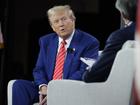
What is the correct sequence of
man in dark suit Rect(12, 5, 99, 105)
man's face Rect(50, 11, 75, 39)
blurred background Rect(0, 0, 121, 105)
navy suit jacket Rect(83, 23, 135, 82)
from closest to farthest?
navy suit jacket Rect(83, 23, 135, 82) < man in dark suit Rect(12, 5, 99, 105) < man's face Rect(50, 11, 75, 39) < blurred background Rect(0, 0, 121, 105)

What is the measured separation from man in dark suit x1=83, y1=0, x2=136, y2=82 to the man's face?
2.46 feet

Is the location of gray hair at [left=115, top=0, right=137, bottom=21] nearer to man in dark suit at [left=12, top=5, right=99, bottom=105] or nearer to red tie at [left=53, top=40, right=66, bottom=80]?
man in dark suit at [left=12, top=5, right=99, bottom=105]

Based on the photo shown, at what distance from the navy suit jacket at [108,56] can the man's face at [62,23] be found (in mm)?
804

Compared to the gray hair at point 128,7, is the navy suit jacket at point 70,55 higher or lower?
lower

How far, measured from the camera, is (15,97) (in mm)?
4176

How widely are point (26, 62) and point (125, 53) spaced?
12.4ft

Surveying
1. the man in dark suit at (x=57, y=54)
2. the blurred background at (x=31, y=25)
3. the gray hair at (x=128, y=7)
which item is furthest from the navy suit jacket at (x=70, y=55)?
the blurred background at (x=31, y=25)

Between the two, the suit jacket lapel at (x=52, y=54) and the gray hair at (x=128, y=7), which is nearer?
the gray hair at (x=128, y=7)

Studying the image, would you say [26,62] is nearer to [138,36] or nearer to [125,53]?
[125,53]

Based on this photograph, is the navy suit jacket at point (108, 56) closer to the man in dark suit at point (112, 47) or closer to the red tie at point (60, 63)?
the man in dark suit at point (112, 47)

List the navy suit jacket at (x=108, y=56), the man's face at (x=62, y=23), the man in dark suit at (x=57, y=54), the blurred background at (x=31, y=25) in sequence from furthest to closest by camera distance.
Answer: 1. the blurred background at (x=31, y=25)
2. the man's face at (x=62, y=23)
3. the man in dark suit at (x=57, y=54)
4. the navy suit jacket at (x=108, y=56)

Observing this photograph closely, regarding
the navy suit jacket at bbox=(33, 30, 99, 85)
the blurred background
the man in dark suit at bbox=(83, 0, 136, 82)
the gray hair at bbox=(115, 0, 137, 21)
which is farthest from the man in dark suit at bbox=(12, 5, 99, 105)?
the blurred background

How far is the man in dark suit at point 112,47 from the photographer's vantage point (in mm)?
3549

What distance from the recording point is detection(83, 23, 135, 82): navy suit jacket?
3.55m
